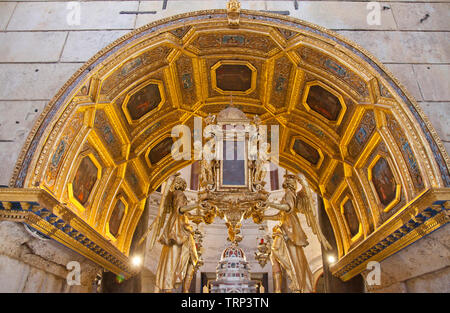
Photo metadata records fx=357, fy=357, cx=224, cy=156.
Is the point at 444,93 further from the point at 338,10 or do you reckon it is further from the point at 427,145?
the point at 338,10

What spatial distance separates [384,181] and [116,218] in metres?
8.82

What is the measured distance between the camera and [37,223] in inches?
299

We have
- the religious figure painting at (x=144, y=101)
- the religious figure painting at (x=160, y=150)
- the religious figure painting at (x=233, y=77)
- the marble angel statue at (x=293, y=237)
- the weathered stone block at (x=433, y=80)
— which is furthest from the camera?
the religious figure painting at (x=160, y=150)

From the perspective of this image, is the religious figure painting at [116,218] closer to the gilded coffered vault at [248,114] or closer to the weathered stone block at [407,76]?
the gilded coffered vault at [248,114]

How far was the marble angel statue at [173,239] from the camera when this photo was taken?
→ 732cm

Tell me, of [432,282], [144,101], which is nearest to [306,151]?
[144,101]

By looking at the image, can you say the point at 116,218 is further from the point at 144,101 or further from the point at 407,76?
the point at 407,76

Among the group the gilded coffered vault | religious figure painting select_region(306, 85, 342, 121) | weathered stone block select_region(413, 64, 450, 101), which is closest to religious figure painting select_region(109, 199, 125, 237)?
the gilded coffered vault

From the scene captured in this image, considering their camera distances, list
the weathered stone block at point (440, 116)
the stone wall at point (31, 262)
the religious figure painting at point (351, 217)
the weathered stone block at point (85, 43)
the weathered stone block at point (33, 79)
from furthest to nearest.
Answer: the religious figure painting at point (351, 217) → the weathered stone block at point (85, 43) → the weathered stone block at point (33, 79) → the weathered stone block at point (440, 116) → the stone wall at point (31, 262)

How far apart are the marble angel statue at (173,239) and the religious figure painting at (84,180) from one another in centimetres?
319

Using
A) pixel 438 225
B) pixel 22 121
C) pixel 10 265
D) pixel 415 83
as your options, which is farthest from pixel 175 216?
pixel 415 83

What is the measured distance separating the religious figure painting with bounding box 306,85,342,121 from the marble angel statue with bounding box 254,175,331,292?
345 centimetres

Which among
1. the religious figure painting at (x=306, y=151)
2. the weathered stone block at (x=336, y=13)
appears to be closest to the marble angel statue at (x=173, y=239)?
the weathered stone block at (x=336, y=13)
